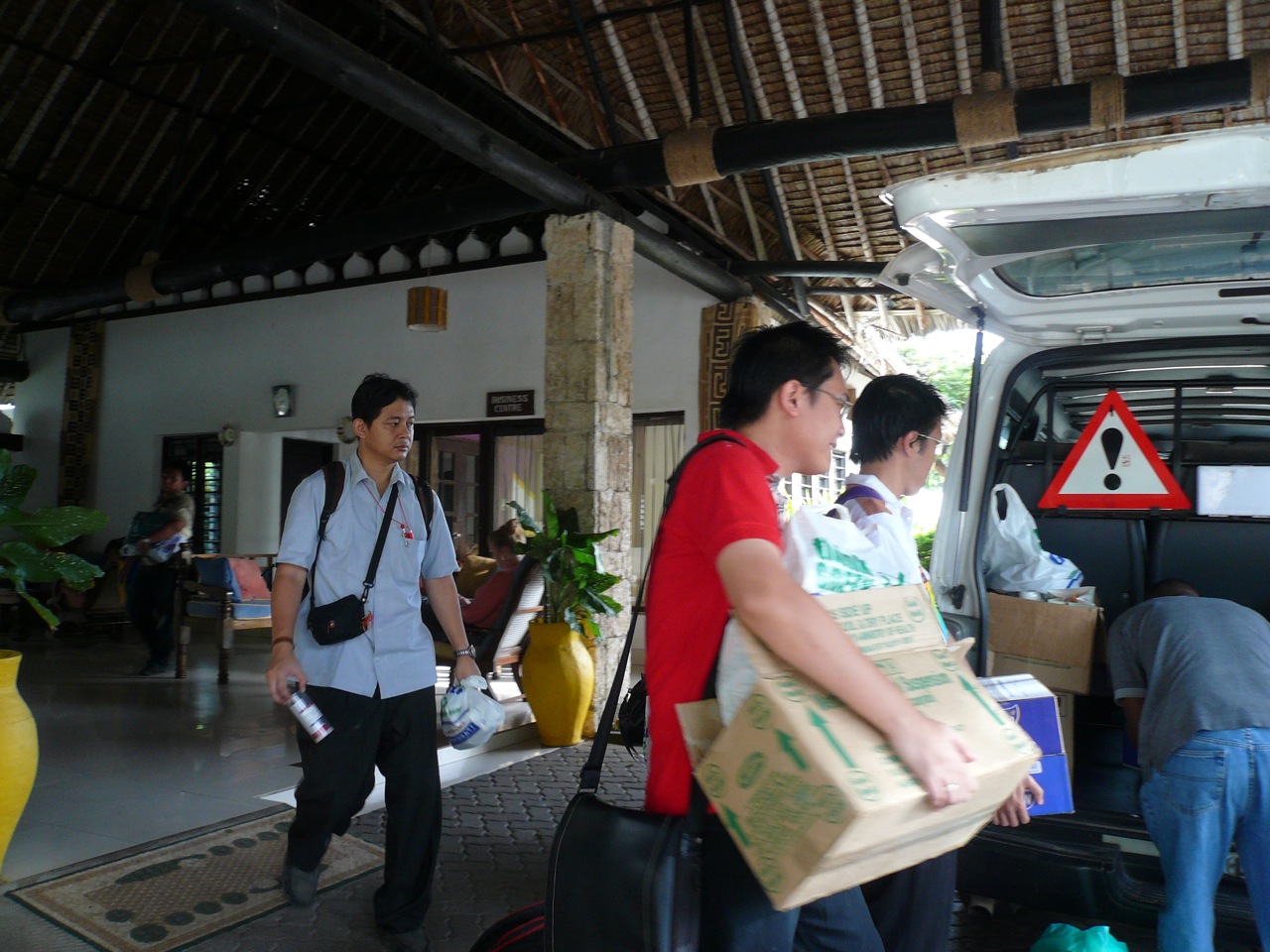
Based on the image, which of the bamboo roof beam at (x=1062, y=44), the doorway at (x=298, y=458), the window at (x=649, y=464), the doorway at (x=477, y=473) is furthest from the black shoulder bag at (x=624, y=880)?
the doorway at (x=298, y=458)

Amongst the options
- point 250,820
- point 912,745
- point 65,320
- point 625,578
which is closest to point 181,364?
point 65,320

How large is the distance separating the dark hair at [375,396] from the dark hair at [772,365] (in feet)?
4.96

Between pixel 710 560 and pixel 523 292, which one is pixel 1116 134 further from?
pixel 710 560

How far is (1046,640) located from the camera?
285 cm

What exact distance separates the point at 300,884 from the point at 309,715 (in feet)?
2.36

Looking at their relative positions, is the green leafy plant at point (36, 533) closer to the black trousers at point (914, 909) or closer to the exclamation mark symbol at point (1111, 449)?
the black trousers at point (914, 909)

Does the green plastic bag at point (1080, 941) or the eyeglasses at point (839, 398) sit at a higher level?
the eyeglasses at point (839, 398)

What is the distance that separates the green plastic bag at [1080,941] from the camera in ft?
7.06

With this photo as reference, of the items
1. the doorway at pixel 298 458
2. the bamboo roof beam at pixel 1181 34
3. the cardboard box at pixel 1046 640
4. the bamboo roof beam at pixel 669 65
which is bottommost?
the cardboard box at pixel 1046 640

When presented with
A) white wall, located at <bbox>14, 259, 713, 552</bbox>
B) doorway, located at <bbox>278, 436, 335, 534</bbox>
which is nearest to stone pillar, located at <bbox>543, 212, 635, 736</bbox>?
white wall, located at <bbox>14, 259, 713, 552</bbox>

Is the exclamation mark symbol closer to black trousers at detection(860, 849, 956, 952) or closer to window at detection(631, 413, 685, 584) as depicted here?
black trousers at detection(860, 849, 956, 952)

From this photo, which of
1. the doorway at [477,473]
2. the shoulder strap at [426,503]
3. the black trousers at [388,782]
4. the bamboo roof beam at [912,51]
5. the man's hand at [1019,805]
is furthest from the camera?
the doorway at [477,473]

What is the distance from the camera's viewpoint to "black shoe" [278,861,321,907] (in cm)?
294

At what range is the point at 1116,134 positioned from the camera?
18.9ft
